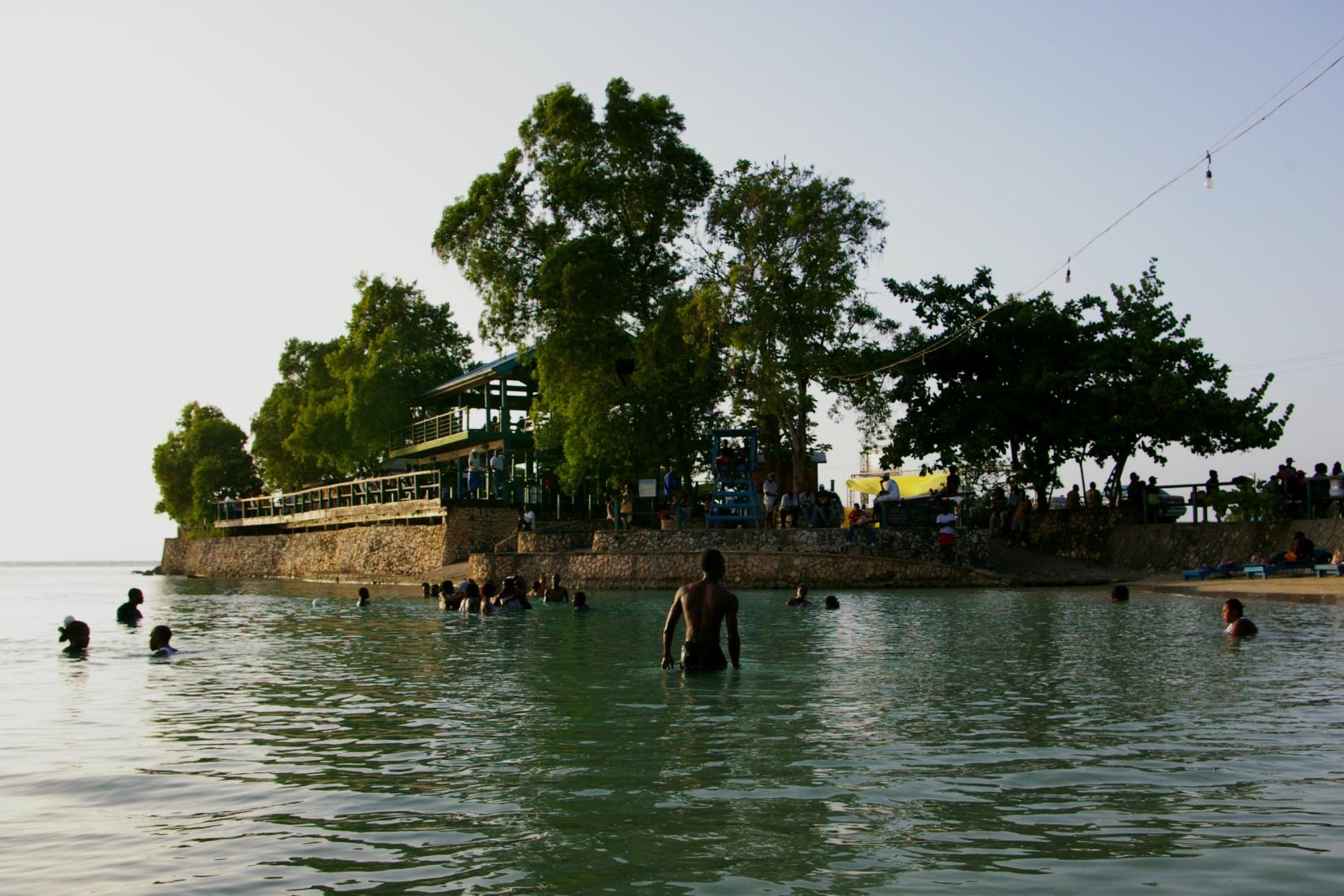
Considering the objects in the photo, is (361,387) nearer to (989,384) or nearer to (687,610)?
(989,384)

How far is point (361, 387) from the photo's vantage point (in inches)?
2115

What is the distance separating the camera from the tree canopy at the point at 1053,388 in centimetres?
3178

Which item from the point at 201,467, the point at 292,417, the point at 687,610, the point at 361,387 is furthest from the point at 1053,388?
the point at 201,467

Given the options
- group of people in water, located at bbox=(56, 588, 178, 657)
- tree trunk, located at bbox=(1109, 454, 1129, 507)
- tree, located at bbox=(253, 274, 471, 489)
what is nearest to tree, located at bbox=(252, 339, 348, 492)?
tree, located at bbox=(253, 274, 471, 489)

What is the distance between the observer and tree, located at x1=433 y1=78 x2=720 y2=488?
37625 millimetres

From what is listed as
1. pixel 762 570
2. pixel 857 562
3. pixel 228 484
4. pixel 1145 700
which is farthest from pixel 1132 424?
pixel 228 484

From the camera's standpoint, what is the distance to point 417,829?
6.30m

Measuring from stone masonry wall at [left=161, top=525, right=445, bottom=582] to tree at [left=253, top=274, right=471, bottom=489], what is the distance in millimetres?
4308

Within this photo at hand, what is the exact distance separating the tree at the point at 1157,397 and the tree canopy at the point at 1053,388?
0.03 m

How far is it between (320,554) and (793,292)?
29.4 metres

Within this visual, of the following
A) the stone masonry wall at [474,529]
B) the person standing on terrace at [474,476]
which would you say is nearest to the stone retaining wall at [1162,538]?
the stone masonry wall at [474,529]

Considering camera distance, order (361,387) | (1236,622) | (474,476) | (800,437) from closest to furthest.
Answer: (1236,622) < (800,437) < (474,476) < (361,387)

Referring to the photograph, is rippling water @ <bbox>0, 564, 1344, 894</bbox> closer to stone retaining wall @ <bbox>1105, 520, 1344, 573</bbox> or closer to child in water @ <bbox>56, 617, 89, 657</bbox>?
child in water @ <bbox>56, 617, 89, 657</bbox>

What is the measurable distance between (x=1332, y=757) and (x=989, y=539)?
28.6 metres
